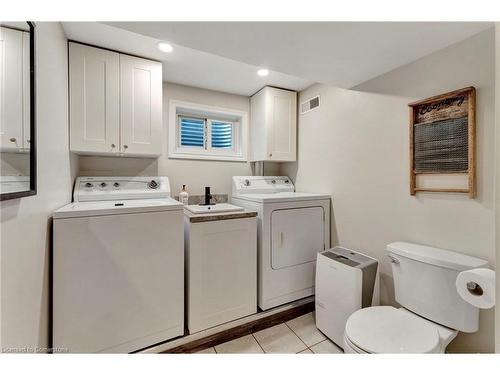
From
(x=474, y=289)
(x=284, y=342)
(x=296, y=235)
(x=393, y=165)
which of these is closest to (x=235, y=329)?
(x=284, y=342)

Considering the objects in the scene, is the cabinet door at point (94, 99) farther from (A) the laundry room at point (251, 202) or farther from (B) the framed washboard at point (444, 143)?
(B) the framed washboard at point (444, 143)

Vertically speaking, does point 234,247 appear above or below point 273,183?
below

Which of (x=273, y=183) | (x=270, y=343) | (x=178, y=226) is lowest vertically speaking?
(x=270, y=343)

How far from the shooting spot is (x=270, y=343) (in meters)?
1.60

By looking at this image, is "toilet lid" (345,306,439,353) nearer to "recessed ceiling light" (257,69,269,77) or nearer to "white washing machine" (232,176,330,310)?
Result: "white washing machine" (232,176,330,310)

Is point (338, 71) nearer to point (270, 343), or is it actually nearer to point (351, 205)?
point (351, 205)

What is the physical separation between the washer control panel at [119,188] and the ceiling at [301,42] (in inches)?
43.1

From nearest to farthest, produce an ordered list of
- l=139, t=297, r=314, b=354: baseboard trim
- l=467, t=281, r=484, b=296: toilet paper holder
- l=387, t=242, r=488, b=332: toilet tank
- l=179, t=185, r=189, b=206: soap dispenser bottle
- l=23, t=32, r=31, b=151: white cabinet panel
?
l=23, t=32, r=31, b=151: white cabinet panel, l=467, t=281, r=484, b=296: toilet paper holder, l=387, t=242, r=488, b=332: toilet tank, l=139, t=297, r=314, b=354: baseboard trim, l=179, t=185, r=189, b=206: soap dispenser bottle

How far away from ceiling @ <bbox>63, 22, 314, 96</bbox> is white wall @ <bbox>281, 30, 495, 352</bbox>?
655mm

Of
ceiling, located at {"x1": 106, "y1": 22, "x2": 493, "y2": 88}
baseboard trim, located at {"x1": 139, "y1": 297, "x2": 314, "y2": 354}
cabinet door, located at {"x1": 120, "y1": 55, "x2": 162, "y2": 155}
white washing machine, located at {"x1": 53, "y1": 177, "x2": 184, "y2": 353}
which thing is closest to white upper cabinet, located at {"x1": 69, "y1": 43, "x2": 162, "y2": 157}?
cabinet door, located at {"x1": 120, "y1": 55, "x2": 162, "y2": 155}

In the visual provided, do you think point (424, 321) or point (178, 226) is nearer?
point (424, 321)

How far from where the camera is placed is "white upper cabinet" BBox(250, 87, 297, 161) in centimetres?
242
